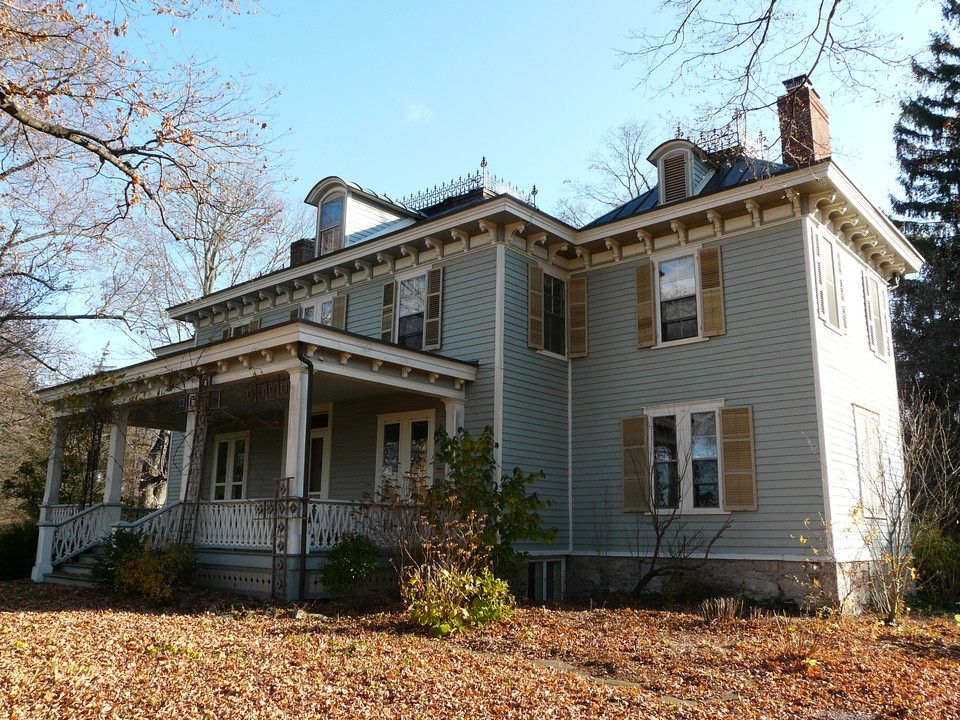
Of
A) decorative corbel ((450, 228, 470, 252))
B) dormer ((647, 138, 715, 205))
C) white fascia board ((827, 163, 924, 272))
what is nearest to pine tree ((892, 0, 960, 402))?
white fascia board ((827, 163, 924, 272))

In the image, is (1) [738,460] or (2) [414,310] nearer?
(1) [738,460]

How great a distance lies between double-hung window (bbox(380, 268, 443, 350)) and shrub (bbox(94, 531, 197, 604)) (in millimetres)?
5520

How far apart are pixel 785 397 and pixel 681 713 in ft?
23.2

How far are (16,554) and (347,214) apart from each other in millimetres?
9403

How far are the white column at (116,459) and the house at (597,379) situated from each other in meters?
0.05

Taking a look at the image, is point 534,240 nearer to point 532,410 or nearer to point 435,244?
point 435,244

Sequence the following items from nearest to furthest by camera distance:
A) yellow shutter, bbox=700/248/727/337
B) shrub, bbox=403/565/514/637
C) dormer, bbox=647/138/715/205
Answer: shrub, bbox=403/565/514/637 → yellow shutter, bbox=700/248/727/337 → dormer, bbox=647/138/715/205

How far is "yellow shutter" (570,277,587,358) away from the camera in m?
14.4

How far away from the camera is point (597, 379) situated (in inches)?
556

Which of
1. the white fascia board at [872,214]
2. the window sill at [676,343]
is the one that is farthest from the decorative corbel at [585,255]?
the white fascia board at [872,214]

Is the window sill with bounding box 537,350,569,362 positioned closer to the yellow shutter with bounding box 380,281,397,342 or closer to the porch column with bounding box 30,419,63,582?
the yellow shutter with bounding box 380,281,397,342

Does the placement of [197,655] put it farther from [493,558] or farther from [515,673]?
[493,558]

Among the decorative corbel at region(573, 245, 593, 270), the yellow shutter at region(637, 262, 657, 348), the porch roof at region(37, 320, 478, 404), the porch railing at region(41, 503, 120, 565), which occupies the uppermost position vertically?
the decorative corbel at region(573, 245, 593, 270)

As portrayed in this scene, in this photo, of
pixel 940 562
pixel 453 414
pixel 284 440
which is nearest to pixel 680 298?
pixel 453 414
